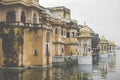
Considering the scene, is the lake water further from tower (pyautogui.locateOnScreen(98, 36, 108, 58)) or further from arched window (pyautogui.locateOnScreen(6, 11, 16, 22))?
tower (pyautogui.locateOnScreen(98, 36, 108, 58))

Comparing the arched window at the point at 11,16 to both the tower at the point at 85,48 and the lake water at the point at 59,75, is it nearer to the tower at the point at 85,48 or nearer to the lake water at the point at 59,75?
the lake water at the point at 59,75

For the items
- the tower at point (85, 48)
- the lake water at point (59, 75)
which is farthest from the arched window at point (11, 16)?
the tower at point (85, 48)

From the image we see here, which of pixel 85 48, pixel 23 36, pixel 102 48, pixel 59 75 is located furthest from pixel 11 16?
pixel 102 48

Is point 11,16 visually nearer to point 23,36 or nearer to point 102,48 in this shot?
point 23,36

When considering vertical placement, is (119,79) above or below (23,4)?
below

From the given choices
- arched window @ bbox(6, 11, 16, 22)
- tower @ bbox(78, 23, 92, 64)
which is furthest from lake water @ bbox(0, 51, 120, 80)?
tower @ bbox(78, 23, 92, 64)

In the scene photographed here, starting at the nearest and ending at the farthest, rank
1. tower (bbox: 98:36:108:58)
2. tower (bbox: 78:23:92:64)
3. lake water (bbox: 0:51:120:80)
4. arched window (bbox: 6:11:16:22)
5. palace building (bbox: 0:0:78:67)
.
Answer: lake water (bbox: 0:51:120:80), palace building (bbox: 0:0:78:67), arched window (bbox: 6:11:16:22), tower (bbox: 78:23:92:64), tower (bbox: 98:36:108:58)

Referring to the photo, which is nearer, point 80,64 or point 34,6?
point 34,6

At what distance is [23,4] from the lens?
1411 inches

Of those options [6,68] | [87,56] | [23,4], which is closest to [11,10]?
[23,4]

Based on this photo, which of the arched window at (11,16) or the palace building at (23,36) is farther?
the arched window at (11,16)

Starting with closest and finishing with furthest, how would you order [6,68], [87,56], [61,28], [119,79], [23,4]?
[119,79]
[6,68]
[23,4]
[87,56]
[61,28]

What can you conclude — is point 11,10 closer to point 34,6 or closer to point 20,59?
point 34,6

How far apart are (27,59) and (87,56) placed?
41.7 ft
